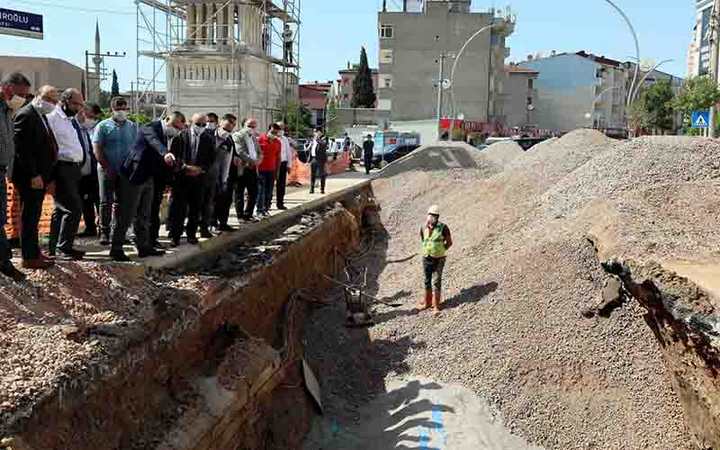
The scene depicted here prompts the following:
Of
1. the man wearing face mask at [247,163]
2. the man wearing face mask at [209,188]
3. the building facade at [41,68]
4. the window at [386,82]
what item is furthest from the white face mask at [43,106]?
the window at [386,82]

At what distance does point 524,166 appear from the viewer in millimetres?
18250

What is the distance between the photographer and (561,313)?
9.20 meters

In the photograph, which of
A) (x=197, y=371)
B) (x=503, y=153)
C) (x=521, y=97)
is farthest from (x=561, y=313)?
(x=521, y=97)

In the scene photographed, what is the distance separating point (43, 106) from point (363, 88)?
225 feet

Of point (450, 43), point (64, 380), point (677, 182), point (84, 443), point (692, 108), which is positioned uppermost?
point (450, 43)

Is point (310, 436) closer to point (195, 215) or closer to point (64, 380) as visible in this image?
point (195, 215)

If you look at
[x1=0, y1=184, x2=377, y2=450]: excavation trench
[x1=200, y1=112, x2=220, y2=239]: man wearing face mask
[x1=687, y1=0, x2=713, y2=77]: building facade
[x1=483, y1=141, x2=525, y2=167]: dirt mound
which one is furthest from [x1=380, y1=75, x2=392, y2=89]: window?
[x1=200, y1=112, x2=220, y2=239]: man wearing face mask

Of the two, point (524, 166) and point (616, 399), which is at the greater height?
point (524, 166)

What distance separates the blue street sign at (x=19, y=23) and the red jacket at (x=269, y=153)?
22.4 feet

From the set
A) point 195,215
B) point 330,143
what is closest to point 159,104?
point 330,143

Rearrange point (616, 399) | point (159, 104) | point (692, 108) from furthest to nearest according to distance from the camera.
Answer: point (159, 104), point (692, 108), point (616, 399)

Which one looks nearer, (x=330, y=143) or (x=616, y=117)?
(x=330, y=143)

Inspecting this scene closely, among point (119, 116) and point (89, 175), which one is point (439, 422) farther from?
point (89, 175)

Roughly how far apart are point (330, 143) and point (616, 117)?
6748cm
